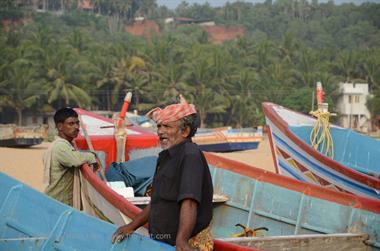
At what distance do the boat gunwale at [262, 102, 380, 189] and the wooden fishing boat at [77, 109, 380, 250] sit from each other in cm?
157

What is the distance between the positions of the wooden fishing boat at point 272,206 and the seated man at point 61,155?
28 centimetres

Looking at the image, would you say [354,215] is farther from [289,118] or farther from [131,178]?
[289,118]

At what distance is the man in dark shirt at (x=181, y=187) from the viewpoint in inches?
146

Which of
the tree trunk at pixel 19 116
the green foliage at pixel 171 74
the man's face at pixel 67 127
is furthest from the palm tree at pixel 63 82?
the man's face at pixel 67 127

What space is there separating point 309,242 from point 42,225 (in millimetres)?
2203

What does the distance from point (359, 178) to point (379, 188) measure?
0.29 metres

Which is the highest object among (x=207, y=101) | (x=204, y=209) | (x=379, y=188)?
(x=204, y=209)

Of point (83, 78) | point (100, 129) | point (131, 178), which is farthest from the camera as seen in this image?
point (83, 78)

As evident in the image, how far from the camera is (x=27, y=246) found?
5.22 m

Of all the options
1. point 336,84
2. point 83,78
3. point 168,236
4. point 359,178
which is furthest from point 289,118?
point 336,84

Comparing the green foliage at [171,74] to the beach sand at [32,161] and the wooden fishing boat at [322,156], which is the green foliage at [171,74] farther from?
the wooden fishing boat at [322,156]

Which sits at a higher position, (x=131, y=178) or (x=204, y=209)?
(x=204, y=209)

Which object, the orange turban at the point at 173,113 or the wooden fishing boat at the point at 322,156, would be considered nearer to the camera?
the orange turban at the point at 173,113

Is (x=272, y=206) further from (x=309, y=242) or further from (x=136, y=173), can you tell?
(x=136, y=173)
